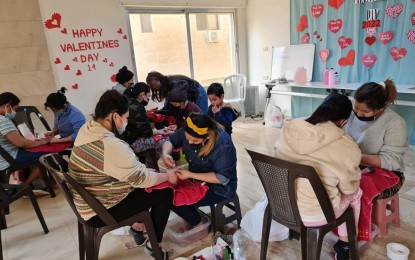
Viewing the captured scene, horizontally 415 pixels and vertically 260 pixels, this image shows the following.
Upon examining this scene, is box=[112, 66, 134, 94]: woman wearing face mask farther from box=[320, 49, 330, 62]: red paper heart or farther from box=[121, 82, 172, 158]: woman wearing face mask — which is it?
box=[320, 49, 330, 62]: red paper heart

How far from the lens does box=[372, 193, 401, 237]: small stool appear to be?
1.86 m

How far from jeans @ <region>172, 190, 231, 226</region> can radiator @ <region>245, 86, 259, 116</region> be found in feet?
13.1

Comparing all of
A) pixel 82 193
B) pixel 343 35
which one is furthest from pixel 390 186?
pixel 343 35

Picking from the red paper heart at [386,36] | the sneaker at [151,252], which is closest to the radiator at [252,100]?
the red paper heart at [386,36]

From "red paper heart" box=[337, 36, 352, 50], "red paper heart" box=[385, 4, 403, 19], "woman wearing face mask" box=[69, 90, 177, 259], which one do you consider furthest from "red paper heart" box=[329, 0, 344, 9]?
"woman wearing face mask" box=[69, 90, 177, 259]

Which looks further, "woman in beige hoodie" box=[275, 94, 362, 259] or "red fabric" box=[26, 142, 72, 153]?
"red fabric" box=[26, 142, 72, 153]

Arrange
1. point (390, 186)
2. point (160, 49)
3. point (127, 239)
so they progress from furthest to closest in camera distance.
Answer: point (160, 49) < point (127, 239) < point (390, 186)

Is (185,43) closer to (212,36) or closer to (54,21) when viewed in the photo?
(212,36)

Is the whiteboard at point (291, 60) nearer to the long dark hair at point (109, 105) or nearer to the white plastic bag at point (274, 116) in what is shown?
the white plastic bag at point (274, 116)

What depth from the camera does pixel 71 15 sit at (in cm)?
388

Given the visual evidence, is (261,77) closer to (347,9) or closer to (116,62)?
(347,9)

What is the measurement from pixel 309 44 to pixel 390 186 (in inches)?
127

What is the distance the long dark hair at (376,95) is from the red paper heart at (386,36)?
224 cm

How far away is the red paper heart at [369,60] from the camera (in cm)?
371
